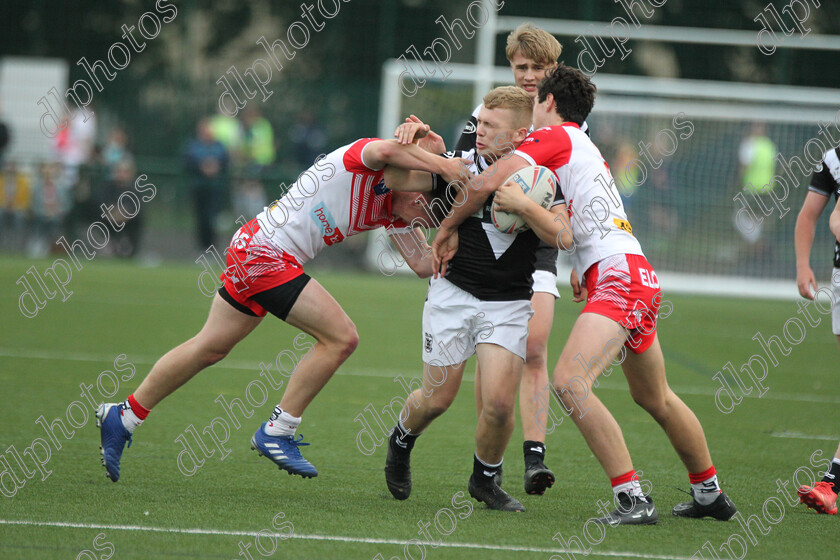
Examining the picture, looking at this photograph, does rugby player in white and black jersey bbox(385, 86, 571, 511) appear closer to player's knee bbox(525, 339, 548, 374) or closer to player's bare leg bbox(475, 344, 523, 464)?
player's bare leg bbox(475, 344, 523, 464)

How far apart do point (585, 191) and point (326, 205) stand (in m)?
1.22

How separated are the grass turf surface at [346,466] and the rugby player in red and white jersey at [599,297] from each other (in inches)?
9.0

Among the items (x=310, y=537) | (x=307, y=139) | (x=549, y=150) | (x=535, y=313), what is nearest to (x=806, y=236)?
(x=535, y=313)

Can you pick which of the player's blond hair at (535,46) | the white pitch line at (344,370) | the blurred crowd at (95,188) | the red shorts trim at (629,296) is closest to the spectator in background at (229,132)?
the blurred crowd at (95,188)

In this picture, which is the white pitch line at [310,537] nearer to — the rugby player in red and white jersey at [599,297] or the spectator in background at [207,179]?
the rugby player in red and white jersey at [599,297]

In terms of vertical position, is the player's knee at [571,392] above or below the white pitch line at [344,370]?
above

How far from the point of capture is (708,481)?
4387 millimetres

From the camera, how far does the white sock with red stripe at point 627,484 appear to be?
4.20m

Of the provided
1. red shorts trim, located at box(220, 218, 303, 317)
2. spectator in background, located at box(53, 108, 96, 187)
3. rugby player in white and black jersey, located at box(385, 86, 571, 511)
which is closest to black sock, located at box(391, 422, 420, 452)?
rugby player in white and black jersey, located at box(385, 86, 571, 511)

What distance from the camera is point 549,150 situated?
4.38m

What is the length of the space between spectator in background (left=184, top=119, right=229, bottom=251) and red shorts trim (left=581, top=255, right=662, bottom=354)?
13.1 metres

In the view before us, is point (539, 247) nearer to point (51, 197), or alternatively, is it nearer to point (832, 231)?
point (832, 231)

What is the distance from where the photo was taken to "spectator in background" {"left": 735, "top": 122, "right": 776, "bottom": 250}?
15359 mm

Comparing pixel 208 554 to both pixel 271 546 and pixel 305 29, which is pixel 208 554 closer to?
pixel 271 546
